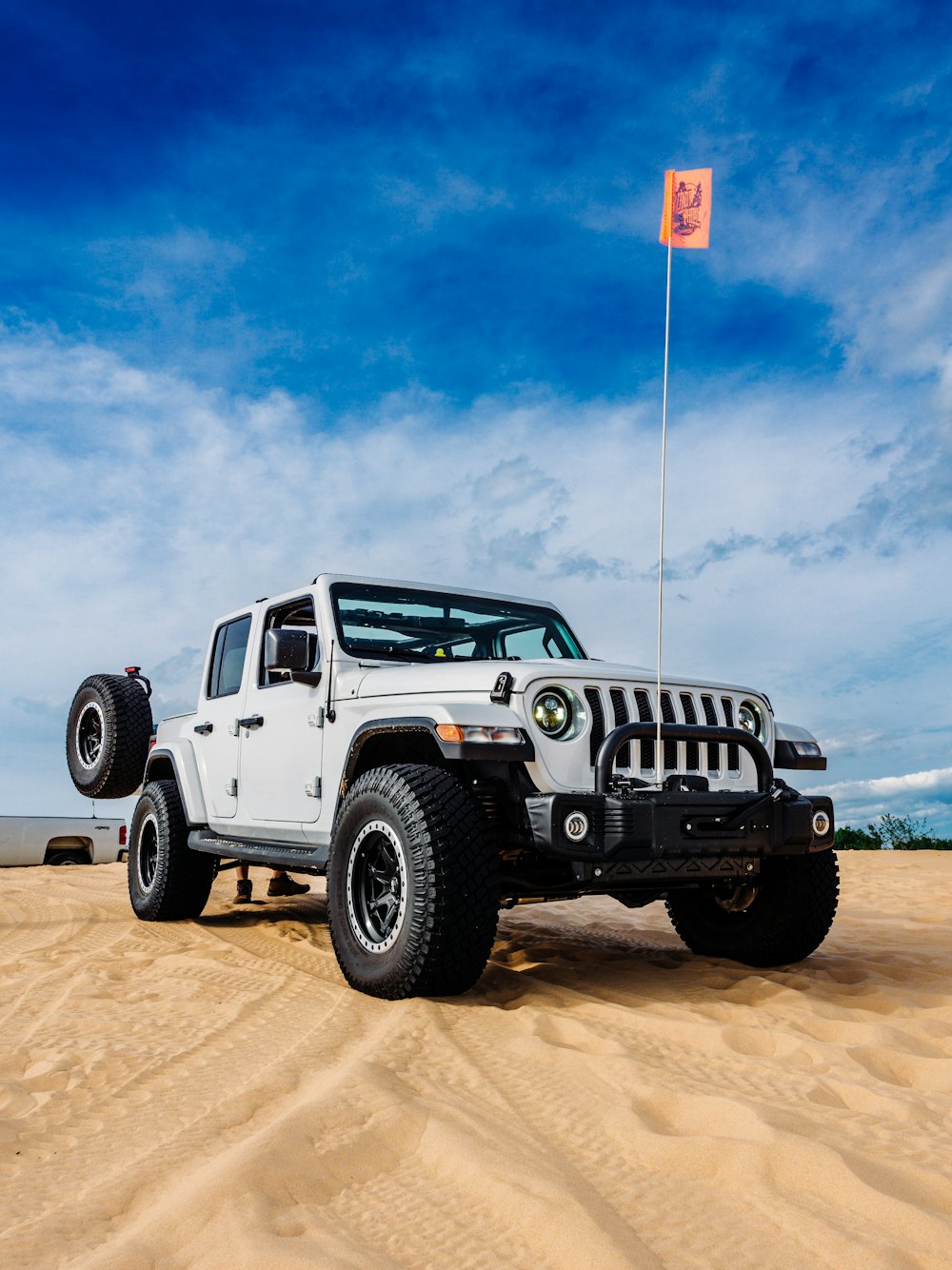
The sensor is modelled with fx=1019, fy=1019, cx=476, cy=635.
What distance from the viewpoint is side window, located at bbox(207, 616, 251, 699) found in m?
7.16

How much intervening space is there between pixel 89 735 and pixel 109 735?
2.11 ft

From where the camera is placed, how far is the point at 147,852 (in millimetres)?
8117

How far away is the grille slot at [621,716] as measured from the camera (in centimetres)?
481

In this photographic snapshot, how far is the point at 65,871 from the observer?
13.9 meters

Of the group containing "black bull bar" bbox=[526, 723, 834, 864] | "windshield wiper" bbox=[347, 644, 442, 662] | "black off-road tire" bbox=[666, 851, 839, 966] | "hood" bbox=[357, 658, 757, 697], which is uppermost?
"windshield wiper" bbox=[347, 644, 442, 662]

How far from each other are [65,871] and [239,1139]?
40.4ft

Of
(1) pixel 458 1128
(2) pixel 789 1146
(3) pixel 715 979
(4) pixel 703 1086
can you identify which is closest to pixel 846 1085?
(4) pixel 703 1086

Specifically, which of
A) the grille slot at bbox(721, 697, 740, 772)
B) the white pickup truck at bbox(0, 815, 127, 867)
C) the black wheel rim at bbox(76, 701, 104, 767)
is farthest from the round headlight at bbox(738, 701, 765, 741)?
the white pickup truck at bbox(0, 815, 127, 867)

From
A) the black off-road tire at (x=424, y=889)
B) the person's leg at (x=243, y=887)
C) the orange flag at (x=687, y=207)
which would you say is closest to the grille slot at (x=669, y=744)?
the black off-road tire at (x=424, y=889)

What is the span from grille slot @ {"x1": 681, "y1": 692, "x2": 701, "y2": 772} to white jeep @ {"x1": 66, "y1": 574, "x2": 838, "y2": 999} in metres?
0.01

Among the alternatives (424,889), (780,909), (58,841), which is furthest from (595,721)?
(58,841)

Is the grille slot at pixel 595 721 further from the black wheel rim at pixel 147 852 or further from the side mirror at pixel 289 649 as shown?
the black wheel rim at pixel 147 852

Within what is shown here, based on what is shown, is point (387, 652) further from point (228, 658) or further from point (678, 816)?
point (678, 816)

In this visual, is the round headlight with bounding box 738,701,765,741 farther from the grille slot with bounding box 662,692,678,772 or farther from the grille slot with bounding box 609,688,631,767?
the grille slot with bounding box 609,688,631,767
